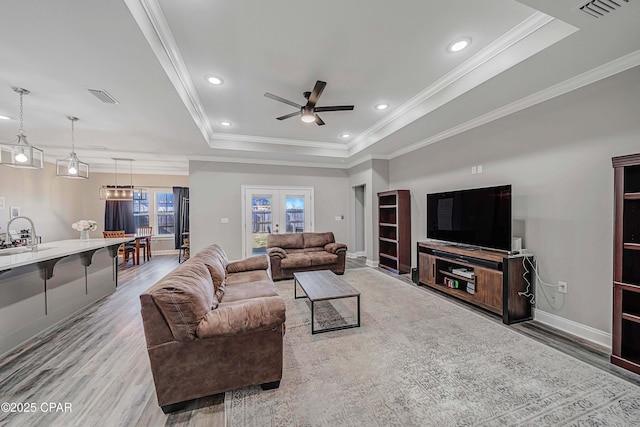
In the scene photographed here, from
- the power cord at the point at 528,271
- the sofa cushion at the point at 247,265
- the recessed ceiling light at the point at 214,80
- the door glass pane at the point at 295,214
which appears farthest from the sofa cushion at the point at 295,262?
the power cord at the point at 528,271

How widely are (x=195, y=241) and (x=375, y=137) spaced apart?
4.88 m

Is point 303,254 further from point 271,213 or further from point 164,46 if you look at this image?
point 164,46

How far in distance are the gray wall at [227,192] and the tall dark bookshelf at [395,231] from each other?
1869mm

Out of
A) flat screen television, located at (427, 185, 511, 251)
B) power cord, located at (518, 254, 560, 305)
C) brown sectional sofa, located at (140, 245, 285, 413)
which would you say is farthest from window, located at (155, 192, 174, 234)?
power cord, located at (518, 254, 560, 305)

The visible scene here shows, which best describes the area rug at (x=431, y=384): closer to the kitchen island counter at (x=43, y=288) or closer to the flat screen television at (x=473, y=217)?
the flat screen television at (x=473, y=217)

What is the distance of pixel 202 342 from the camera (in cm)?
170

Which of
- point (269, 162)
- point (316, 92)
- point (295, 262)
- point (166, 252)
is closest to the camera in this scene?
point (316, 92)

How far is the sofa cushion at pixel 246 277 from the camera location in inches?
127

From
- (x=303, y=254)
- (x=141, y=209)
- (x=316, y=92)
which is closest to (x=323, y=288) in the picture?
(x=303, y=254)

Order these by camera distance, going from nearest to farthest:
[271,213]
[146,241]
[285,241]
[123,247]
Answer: [285,241] < [123,247] < [271,213] < [146,241]

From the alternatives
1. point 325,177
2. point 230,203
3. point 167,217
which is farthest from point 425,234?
point 167,217

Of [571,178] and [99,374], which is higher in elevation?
[571,178]

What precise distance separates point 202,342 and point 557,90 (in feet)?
14.2

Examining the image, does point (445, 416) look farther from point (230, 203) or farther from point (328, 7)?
point (230, 203)
